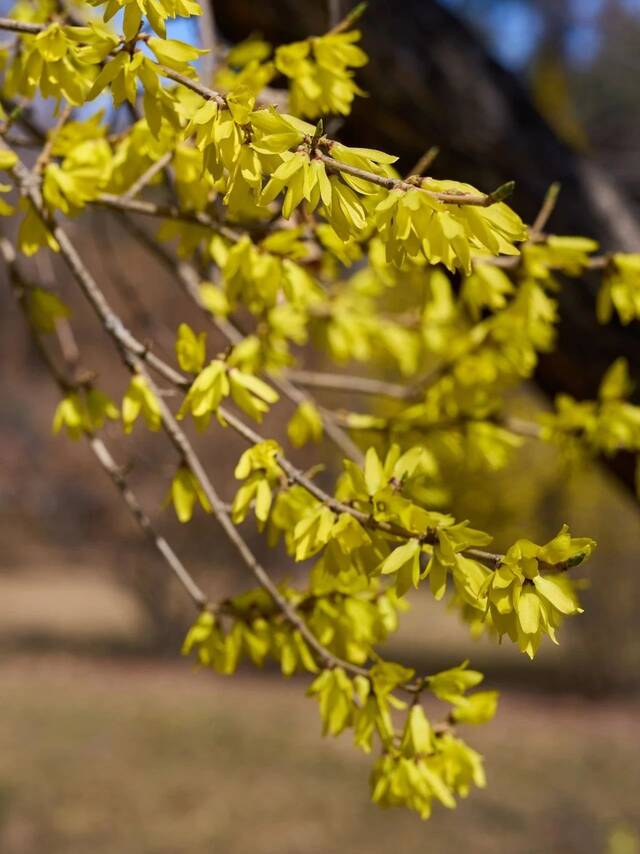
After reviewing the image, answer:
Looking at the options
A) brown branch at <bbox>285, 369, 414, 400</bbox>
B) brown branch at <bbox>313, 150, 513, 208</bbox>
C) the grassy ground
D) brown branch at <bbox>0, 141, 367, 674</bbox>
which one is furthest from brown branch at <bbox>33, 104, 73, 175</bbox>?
the grassy ground

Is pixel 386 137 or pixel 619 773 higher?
pixel 386 137

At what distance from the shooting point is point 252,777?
6.12 meters

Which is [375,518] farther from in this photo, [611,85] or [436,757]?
[611,85]

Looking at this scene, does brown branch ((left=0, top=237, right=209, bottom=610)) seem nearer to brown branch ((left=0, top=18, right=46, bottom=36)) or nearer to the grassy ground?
brown branch ((left=0, top=18, right=46, bottom=36))

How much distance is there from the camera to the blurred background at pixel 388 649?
209cm

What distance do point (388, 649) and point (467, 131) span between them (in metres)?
8.08

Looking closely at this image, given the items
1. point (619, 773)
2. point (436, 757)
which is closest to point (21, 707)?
point (619, 773)

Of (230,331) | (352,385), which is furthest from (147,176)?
(352,385)

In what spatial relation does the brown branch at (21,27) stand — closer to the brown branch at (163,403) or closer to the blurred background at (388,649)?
the brown branch at (163,403)

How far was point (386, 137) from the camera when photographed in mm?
2074

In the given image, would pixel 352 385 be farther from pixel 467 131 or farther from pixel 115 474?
pixel 115 474

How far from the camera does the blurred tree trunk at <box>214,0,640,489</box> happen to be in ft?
6.70

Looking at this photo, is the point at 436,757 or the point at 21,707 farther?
the point at 21,707

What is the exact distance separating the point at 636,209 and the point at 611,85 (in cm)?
1794
